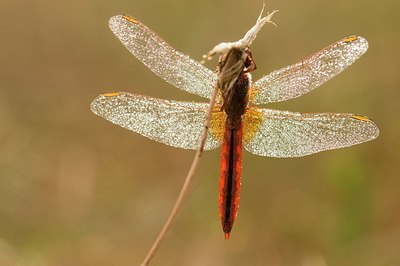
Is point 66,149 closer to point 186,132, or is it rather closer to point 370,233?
point 370,233

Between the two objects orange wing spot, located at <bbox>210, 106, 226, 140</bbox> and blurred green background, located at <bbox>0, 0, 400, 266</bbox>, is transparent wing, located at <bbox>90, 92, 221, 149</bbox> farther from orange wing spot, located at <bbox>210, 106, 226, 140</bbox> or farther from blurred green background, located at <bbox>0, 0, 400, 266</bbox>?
blurred green background, located at <bbox>0, 0, 400, 266</bbox>

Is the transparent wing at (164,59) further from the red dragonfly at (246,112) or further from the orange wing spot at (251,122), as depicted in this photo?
the orange wing spot at (251,122)

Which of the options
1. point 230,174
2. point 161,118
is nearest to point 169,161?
point 161,118

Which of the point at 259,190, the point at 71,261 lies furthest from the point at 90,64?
the point at 71,261

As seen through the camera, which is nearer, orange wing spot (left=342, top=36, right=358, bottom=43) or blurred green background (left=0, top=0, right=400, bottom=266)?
orange wing spot (left=342, top=36, right=358, bottom=43)

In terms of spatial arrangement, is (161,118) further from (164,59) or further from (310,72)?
(310,72)

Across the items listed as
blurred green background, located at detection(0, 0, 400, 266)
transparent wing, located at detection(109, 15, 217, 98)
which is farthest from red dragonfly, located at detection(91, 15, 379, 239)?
blurred green background, located at detection(0, 0, 400, 266)
